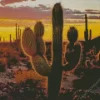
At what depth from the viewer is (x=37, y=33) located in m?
3.24

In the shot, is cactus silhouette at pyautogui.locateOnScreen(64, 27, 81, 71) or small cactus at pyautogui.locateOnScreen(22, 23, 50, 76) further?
cactus silhouette at pyautogui.locateOnScreen(64, 27, 81, 71)

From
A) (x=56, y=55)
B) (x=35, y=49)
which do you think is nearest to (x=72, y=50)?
(x=56, y=55)

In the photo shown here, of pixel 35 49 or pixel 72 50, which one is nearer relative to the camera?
pixel 35 49

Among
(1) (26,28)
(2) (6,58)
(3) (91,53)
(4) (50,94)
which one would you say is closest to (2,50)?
(2) (6,58)

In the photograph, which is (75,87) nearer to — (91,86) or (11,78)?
(91,86)

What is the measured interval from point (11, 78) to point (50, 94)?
410 millimetres

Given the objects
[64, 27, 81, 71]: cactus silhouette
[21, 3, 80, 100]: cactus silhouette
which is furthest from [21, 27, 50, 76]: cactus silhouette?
[64, 27, 81, 71]: cactus silhouette

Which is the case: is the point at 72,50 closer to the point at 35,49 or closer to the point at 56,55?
the point at 56,55

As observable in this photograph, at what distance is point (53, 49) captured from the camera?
3258 mm

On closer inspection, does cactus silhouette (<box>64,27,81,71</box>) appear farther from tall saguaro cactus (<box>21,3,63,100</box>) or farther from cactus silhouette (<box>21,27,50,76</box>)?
cactus silhouette (<box>21,27,50,76</box>)

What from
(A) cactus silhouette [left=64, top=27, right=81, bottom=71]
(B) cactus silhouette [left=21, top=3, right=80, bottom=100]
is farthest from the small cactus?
(A) cactus silhouette [left=64, top=27, right=81, bottom=71]

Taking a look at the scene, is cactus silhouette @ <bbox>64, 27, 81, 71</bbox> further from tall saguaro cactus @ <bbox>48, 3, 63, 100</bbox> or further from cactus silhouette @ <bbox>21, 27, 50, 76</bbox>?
cactus silhouette @ <bbox>21, 27, 50, 76</bbox>

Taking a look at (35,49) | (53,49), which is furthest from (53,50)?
(35,49)

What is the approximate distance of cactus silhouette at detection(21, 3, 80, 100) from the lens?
3.21m
